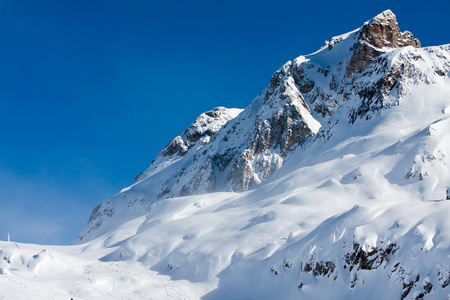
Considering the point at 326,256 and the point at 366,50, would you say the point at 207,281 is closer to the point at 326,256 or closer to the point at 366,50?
the point at 326,256

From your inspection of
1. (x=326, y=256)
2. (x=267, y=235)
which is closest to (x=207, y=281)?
(x=267, y=235)

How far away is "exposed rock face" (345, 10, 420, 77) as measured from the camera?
102 meters

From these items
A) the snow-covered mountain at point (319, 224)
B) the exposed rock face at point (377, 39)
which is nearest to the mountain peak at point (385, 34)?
the exposed rock face at point (377, 39)

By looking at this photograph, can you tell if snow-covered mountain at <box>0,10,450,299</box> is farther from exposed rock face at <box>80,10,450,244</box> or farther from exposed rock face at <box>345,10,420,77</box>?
exposed rock face at <box>345,10,420,77</box>

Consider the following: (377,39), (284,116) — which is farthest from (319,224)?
(377,39)

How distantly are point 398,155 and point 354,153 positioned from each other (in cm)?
733

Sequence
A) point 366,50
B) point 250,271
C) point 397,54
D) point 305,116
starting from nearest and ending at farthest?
point 250,271
point 397,54
point 305,116
point 366,50

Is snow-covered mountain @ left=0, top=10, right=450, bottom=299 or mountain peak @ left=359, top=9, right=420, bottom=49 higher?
mountain peak @ left=359, top=9, right=420, bottom=49

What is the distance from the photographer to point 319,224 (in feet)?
116

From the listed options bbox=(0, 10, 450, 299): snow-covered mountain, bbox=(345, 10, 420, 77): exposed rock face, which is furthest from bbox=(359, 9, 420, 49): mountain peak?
bbox=(0, 10, 450, 299): snow-covered mountain

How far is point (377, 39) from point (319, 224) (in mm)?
78387

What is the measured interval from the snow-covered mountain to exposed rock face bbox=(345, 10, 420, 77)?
2087 centimetres

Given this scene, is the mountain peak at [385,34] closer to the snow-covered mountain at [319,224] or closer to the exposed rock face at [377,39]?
the exposed rock face at [377,39]

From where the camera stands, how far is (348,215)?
103ft
